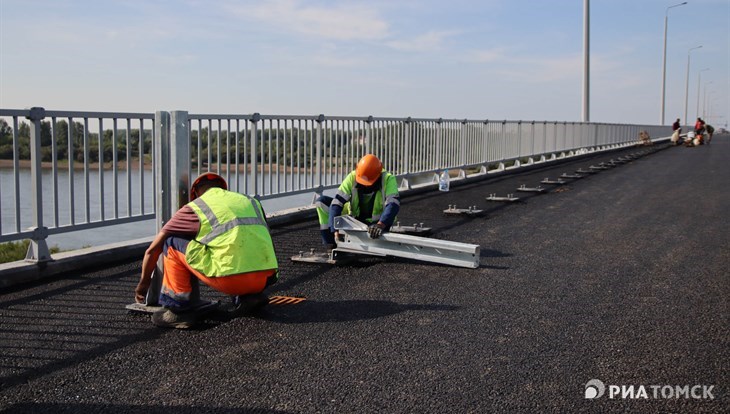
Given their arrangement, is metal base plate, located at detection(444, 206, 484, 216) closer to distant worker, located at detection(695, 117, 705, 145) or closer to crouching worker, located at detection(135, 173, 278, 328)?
crouching worker, located at detection(135, 173, 278, 328)

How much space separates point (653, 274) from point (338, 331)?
357 cm

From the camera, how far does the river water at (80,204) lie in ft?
21.8

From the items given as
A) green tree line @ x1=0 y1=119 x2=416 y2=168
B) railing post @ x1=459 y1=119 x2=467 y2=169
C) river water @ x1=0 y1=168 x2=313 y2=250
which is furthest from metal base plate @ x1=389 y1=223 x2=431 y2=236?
railing post @ x1=459 y1=119 x2=467 y2=169

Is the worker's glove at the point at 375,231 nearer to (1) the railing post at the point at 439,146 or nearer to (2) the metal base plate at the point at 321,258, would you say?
(2) the metal base plate at the point at 321,258

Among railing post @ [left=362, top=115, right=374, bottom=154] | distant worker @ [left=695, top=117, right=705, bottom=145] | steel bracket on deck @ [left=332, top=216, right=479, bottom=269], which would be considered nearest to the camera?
steel bracket on deck @ [left=332, top=216, right=479, bottom=269]

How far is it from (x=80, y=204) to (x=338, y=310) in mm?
3358

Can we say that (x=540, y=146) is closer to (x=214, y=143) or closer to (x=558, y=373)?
(x=214, y=143)

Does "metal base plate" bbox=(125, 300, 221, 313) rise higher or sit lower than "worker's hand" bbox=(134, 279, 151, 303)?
lower

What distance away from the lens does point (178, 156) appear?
5.70m

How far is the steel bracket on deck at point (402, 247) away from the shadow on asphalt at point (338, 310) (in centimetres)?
149

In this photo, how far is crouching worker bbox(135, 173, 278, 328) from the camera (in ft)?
16.8

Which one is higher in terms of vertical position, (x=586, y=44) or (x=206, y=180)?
(x=586, y=44)

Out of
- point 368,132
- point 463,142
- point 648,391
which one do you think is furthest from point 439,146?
point 648,391

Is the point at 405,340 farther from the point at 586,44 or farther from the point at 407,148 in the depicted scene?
the point at 586,44
